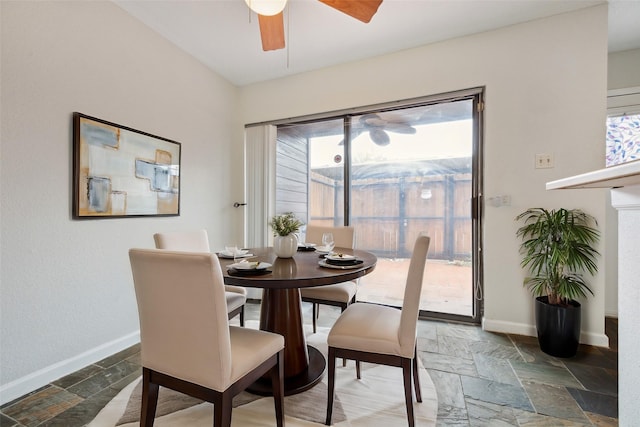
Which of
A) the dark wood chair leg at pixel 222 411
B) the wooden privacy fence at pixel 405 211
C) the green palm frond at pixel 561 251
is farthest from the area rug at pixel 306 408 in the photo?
the wooden privacy fence at pixel 405 211

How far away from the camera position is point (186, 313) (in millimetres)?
1066

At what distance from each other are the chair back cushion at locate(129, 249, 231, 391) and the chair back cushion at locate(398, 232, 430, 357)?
782mm

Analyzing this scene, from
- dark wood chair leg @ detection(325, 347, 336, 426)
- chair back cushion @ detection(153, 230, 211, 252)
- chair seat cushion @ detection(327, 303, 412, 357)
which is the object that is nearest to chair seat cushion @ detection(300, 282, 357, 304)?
chair seat cushion @ detection(327, 303, 412, 357)

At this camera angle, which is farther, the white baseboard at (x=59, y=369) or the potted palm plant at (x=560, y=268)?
the potted palm plant at (x=560, y=268)

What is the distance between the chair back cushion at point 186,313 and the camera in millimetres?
1016

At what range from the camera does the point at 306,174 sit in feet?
11.5

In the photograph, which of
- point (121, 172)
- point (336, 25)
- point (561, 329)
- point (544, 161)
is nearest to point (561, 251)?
point (561, 329)

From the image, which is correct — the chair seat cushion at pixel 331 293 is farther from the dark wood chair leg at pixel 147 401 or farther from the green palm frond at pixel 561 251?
the green palm frond at pixel 561 251

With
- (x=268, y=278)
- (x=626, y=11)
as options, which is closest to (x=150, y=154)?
(x=268, y=278)

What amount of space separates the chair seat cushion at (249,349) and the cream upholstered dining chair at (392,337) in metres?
Answer: 0.30

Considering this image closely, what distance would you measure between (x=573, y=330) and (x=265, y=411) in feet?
7.20

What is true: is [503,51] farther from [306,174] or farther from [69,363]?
[69,363]

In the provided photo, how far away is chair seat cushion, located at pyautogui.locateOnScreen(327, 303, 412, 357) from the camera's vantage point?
4.33 ft

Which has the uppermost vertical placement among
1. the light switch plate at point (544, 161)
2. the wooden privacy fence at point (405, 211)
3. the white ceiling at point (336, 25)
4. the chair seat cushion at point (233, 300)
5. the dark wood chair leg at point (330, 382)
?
the white ceiling at point (336, 25)
